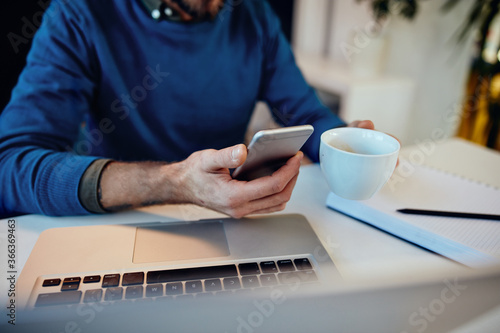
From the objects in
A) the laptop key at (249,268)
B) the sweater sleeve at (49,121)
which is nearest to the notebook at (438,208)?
the laptop key at (249,268)

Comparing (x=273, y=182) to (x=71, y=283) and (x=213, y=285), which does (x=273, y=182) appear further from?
(x=71, y=283)

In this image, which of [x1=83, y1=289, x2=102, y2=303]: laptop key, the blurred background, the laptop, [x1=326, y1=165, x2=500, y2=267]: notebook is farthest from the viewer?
the blurred background

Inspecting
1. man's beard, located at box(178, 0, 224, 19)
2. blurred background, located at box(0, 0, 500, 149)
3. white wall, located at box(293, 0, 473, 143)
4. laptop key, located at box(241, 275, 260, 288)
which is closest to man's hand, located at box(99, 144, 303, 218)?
laptop key, located at box(241, 275, 260, 288)

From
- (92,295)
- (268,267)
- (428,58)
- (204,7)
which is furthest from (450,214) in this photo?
(428,58)

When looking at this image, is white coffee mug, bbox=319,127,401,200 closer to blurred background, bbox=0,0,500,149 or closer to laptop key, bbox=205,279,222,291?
laptop key, bbox=205,279,222,291

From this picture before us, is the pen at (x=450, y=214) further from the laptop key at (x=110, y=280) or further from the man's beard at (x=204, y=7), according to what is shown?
the man's beard at (x=204, y=7)

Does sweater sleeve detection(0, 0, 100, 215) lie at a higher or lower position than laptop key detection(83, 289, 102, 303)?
higher

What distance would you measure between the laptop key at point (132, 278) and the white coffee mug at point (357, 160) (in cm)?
29

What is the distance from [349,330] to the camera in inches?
9.0

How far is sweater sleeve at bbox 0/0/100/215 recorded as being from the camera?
23.4 inches

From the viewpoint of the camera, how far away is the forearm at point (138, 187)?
59 centimetres

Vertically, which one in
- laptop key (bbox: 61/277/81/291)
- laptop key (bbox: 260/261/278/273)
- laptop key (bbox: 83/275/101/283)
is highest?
laptop key (bbox: 260/261/278/273)

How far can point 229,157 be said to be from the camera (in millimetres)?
468

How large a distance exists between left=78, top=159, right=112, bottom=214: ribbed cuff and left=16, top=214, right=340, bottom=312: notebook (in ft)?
0.13
